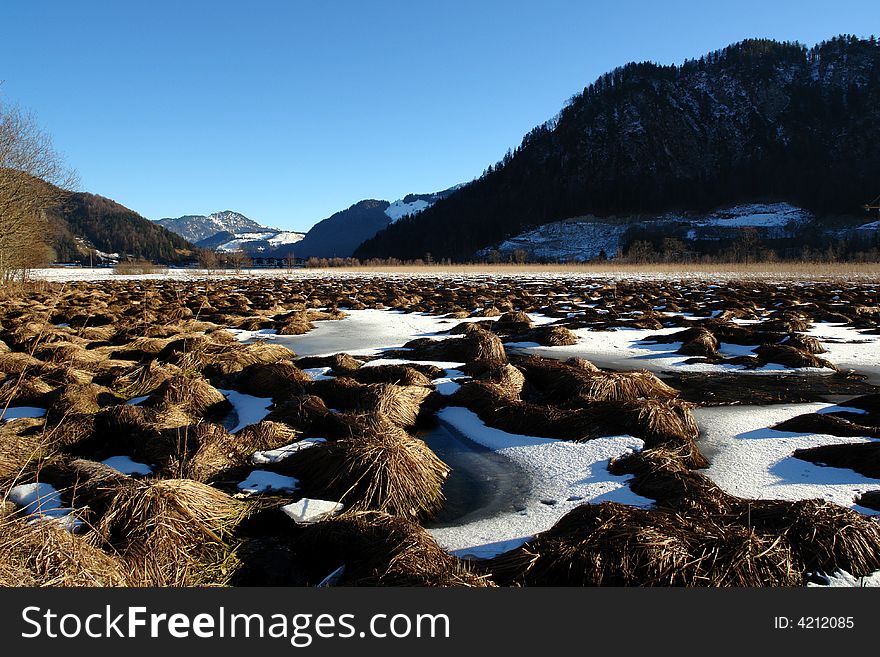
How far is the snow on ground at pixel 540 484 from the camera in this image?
3.00 metres

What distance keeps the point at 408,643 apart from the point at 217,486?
219cm

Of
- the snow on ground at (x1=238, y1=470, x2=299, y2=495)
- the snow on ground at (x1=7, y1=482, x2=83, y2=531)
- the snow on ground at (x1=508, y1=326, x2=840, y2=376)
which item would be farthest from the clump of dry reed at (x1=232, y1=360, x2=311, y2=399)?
the snow on ground at (x1=508, y1=326, x2=840, y2=376)

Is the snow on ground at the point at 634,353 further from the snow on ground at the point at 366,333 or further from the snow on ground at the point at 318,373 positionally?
the snow on ground at the point at 318,373

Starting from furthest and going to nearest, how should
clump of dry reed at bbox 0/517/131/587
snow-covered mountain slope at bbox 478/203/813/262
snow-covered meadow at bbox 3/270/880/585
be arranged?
1. snow-covered mountain slope at bbox 478/203/813/262
2. snow-covered meadow at bbox 3/270/880/585
3. clump of dry reed at bbox 0/517/131/587

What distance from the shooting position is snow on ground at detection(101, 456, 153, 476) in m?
3.90

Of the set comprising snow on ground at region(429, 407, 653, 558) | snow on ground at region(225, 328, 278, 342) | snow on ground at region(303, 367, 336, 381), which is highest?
snow on ground at region(225, 328, 278, 342)

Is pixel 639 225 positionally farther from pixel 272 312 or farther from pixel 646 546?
pixel 646 546

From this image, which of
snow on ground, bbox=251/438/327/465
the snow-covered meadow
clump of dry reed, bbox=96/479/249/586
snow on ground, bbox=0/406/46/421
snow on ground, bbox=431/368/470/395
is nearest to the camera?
clump of dry reed, bbox=96/479/249/586

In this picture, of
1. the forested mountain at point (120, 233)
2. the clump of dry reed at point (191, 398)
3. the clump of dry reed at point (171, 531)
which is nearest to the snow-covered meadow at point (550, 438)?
the clump of dry reed at point (191, 398)

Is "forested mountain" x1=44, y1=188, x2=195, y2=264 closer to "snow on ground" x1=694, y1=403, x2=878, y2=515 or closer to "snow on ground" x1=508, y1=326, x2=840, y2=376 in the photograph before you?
"snow on ground" x1=508, y1=326, x2=840, y2=376

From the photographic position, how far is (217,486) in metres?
3.64

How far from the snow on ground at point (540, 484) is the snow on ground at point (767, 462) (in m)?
0.69

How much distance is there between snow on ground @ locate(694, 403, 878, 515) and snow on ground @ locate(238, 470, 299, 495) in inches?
119

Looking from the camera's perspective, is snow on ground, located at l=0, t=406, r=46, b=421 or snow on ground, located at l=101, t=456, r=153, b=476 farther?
snow on ground, located at l=0, t=406, r=46, b=421
